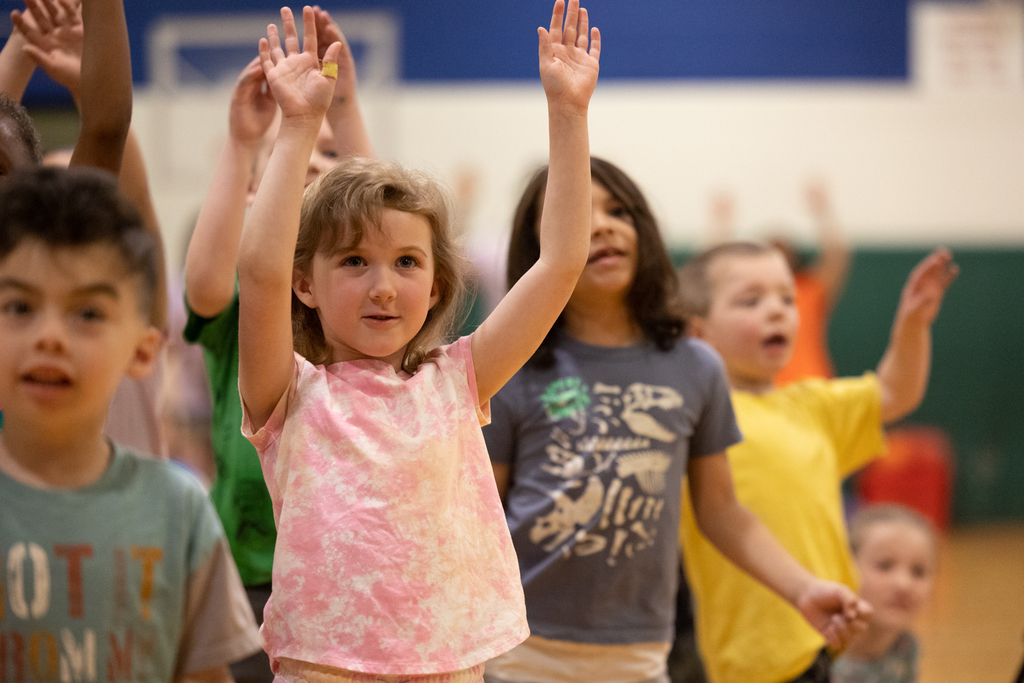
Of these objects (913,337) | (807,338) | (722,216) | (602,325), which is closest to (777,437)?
(913,337)

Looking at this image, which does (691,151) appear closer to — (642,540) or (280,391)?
(642,540)

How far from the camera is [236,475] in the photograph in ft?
5.32

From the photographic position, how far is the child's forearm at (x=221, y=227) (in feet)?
4.70

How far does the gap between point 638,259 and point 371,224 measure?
724 mm

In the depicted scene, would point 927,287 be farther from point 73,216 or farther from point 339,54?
point 73,216

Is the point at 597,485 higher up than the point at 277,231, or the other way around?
the point at 277,231

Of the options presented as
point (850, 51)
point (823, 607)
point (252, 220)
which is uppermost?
point (850, 51)

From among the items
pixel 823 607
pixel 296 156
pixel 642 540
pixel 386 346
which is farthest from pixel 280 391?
pixel 823 607

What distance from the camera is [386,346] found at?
3.99 feet

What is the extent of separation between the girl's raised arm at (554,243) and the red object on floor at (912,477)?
18.1 ft

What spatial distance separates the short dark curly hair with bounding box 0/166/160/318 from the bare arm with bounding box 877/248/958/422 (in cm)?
175

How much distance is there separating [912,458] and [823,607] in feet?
17.0

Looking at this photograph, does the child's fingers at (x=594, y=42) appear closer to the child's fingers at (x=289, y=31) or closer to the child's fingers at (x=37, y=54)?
the child's fingers at (x=289, y=31)

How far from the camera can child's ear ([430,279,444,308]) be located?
4.42 ft
